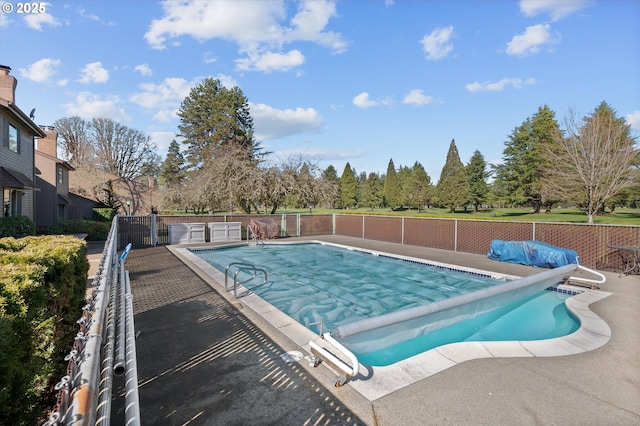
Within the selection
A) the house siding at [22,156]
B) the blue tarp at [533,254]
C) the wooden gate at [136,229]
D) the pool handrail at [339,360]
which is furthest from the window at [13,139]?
the blue tarp at [533,254]

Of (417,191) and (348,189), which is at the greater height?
(348,189)

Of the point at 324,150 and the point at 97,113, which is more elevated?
the point at 97,113

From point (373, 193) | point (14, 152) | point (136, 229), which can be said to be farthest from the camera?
point (373, 193)

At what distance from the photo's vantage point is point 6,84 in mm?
11898

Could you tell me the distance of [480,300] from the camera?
215 inches

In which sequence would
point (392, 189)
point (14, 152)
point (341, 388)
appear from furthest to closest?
1. point (392, 189)
2. point (14, 152)
3. point (341, 388)

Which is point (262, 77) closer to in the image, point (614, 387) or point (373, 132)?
point (373, 132)

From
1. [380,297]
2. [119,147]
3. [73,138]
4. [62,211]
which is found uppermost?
[73,138]

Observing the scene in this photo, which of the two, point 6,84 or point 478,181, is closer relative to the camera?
point 6,84

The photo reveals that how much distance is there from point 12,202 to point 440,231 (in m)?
16.6

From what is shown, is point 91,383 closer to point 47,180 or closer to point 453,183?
point 47,180

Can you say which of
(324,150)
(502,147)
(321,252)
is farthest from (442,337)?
(502,147)

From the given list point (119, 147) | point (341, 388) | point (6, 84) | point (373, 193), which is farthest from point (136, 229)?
point (373, 193)

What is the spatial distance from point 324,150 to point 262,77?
309 inches
